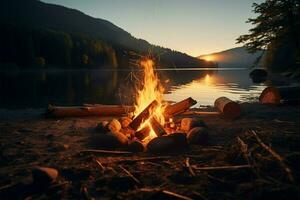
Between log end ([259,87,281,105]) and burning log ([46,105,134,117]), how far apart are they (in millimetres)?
8957

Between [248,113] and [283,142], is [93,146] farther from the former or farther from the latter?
[248,113]

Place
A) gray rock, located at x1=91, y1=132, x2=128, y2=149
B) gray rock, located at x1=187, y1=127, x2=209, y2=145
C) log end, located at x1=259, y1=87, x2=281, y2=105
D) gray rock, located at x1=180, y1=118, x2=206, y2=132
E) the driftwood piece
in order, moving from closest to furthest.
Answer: gray rock, located at x1=91, y1=132, x2=128, y2=149 < gray rock, located at x1=187, y1=127, x2=209, y2=145 < gray rock, located at x1=180, y1=118, x2=206, y2=132 < the driftwood piece < log end, located at x1=259, y1=87, x2=281, y2=105

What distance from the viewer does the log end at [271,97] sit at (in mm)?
18250

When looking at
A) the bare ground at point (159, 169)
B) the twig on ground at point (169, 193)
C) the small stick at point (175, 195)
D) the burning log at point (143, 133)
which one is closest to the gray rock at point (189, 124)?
the bare ground at point (159, 169)

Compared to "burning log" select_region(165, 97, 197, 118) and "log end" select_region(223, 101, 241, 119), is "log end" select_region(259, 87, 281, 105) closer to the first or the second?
"log end" select_region(223, 101, 241, 119)

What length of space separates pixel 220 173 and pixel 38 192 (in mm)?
Result: 3882

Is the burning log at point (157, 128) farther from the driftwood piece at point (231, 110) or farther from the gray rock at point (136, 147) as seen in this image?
the driftwood piece at point (231, 110)

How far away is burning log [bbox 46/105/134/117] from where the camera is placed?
14742 mm

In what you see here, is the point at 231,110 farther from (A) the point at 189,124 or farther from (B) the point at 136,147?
(B) the point at 136,147

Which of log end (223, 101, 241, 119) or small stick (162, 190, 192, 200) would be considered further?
log end (223, 101, 241, 119)

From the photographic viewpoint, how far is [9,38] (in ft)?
328

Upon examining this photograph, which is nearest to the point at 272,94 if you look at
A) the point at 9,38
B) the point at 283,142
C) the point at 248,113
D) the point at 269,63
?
the point at 248,113

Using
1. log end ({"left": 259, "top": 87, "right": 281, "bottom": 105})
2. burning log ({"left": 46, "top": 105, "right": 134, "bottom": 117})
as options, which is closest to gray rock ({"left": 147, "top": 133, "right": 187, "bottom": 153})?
burning log ({"left": 46, "top": 105, "right": 134, "bottom": 117})

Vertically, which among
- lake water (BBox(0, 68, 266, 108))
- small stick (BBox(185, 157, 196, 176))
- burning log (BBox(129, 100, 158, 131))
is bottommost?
lake water (BBox(0, 68, 266, 108))
